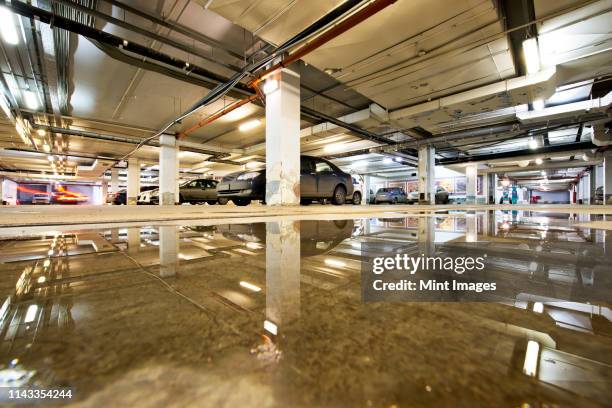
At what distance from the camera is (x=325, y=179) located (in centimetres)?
675

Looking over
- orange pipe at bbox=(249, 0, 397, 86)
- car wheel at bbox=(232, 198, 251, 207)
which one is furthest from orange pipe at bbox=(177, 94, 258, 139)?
car wheel at bbox=(232, 198, 251, 207)

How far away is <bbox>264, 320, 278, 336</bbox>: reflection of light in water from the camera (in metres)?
0.43

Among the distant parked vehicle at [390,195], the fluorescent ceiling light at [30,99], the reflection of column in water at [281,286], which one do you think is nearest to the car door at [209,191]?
the fluorescent ceiling light at [30,99]

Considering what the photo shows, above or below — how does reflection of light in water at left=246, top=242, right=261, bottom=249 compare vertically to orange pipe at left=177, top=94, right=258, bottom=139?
below

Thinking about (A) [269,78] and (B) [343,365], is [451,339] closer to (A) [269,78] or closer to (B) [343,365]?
(B) [343,365]

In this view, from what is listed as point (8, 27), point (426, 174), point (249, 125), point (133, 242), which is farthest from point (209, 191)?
point (133, 242)

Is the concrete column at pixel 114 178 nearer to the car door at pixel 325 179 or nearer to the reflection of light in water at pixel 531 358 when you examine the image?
the car door at pixel 325 179

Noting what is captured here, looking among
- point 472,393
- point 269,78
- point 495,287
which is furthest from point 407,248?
Answer: point 269,78

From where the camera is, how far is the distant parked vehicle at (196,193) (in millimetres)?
11383

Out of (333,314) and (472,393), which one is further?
(333,314)

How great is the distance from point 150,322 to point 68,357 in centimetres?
13

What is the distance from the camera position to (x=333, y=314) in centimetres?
51

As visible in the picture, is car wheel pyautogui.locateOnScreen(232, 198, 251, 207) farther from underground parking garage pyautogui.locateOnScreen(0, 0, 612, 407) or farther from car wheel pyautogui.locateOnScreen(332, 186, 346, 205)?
underground parking garage pyautogui.locateOnScreen(0, 0, 612, 407)

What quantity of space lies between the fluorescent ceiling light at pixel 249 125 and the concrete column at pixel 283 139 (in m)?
4.19
